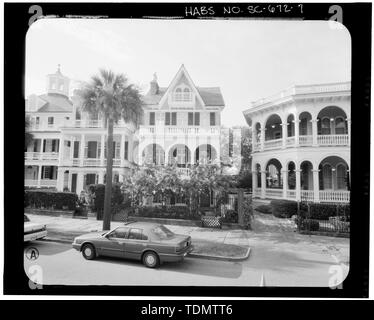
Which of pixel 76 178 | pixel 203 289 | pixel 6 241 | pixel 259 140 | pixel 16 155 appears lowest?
pixel 203 289

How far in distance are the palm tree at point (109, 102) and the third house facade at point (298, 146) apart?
3.03 meters

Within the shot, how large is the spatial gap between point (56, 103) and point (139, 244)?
12.2ft

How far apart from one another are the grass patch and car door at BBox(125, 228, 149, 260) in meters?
1.25

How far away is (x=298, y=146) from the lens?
7.05m

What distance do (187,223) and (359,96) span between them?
4495mm

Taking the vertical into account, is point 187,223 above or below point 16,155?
below

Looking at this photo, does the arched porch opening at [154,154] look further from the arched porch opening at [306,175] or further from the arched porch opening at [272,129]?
the arched porch opening at [306,175]

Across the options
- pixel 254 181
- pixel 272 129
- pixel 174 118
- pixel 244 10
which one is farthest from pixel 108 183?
pixel 272 129

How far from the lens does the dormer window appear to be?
514 centimetres

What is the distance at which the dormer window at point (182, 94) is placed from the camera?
514 centimetres

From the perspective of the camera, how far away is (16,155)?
12.3 feet

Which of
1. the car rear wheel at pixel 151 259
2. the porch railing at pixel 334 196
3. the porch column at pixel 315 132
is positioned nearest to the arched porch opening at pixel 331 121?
the porch column at pixel 315 132
